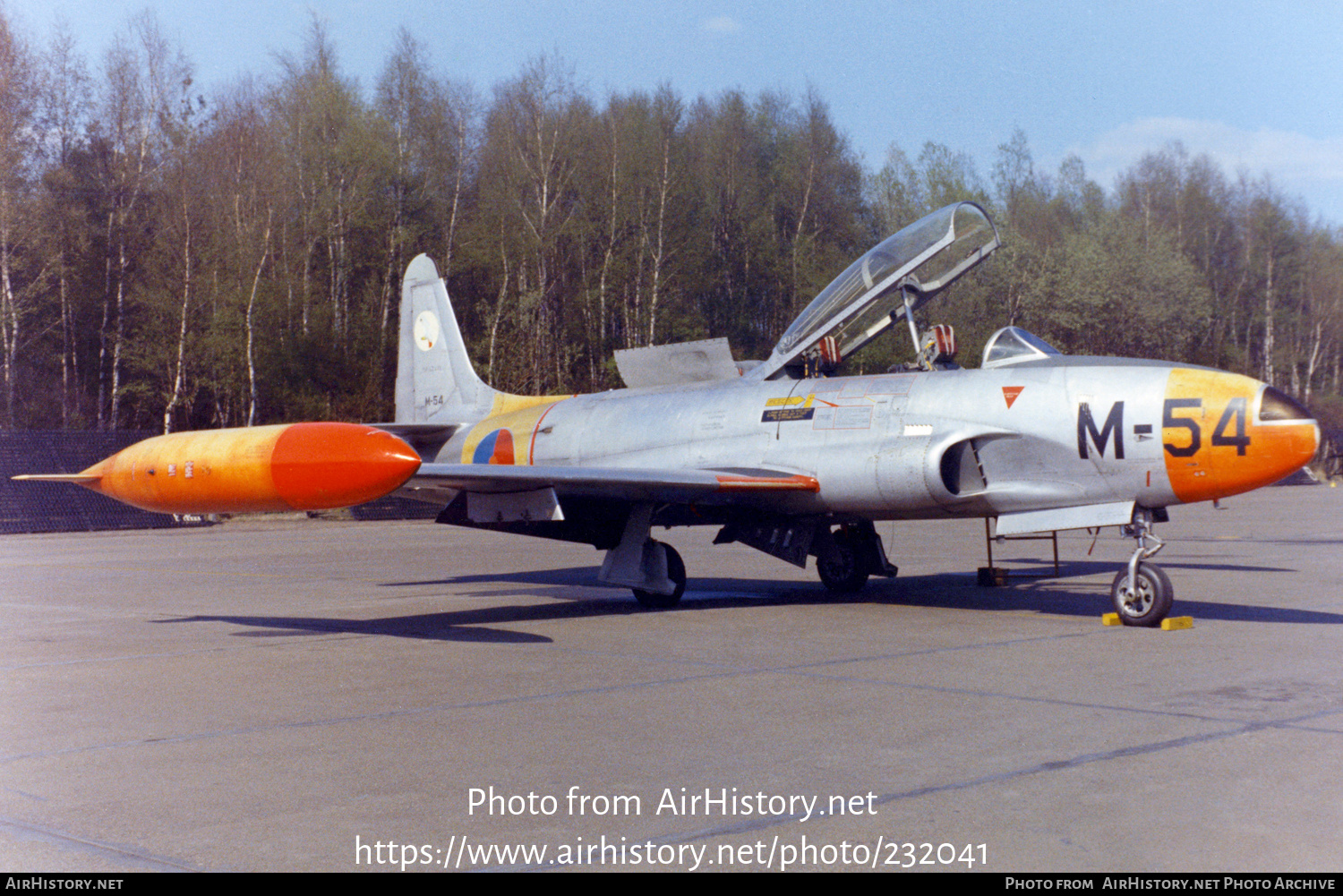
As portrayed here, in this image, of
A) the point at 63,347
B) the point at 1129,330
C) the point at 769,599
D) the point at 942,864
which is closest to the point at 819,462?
the point at 769,599

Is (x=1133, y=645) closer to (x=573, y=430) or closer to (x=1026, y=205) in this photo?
(x=573, y=430)

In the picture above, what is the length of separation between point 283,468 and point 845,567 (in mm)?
6186

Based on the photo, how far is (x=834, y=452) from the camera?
34.5 ft

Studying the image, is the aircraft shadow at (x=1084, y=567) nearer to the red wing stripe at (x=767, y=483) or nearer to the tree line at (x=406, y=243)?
the red wing stripe at (x=767, y=483)

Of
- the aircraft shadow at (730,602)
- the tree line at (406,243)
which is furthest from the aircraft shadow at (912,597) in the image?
the tree line at (406,243)

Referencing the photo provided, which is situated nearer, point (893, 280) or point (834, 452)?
point (834, 452)

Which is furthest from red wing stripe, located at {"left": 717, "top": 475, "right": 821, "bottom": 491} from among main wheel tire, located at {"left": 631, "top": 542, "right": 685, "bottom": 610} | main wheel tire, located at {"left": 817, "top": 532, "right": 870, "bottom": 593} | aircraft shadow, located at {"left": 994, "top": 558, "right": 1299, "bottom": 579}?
aircraft shadow, located at {"left": 994, "top": 558, "right": 1299, "bottom": 579}

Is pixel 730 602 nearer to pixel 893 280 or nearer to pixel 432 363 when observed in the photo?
pixel 893 280

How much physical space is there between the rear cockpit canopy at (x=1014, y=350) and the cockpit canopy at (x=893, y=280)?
1.28m

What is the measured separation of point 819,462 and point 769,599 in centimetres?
194

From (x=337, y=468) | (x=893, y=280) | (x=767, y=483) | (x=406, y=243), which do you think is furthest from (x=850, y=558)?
(x=406, y=243)

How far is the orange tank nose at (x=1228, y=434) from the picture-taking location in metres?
8.41

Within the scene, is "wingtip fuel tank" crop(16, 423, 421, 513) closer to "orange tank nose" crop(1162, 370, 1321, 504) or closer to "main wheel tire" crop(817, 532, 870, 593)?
"main wheel tire" crop(817, 532, 870, 593)

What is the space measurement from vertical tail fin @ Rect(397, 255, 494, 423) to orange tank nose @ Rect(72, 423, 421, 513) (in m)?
5.99
